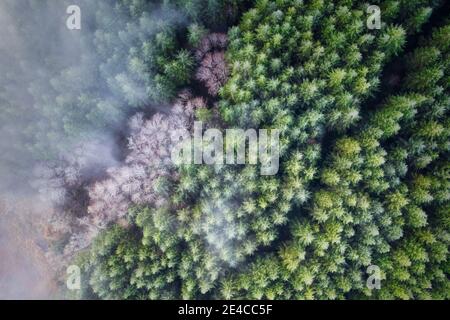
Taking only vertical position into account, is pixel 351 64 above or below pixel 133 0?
below

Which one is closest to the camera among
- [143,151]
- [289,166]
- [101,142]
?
[289,166]

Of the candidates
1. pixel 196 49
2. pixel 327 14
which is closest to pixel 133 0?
pixel 196 49

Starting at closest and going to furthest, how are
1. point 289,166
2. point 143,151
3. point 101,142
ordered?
point 289,166 → point 143,151 → point 101,142

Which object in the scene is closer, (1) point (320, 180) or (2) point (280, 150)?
(2) point (280, 150)

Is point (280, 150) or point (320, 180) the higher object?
point (280, 150)
